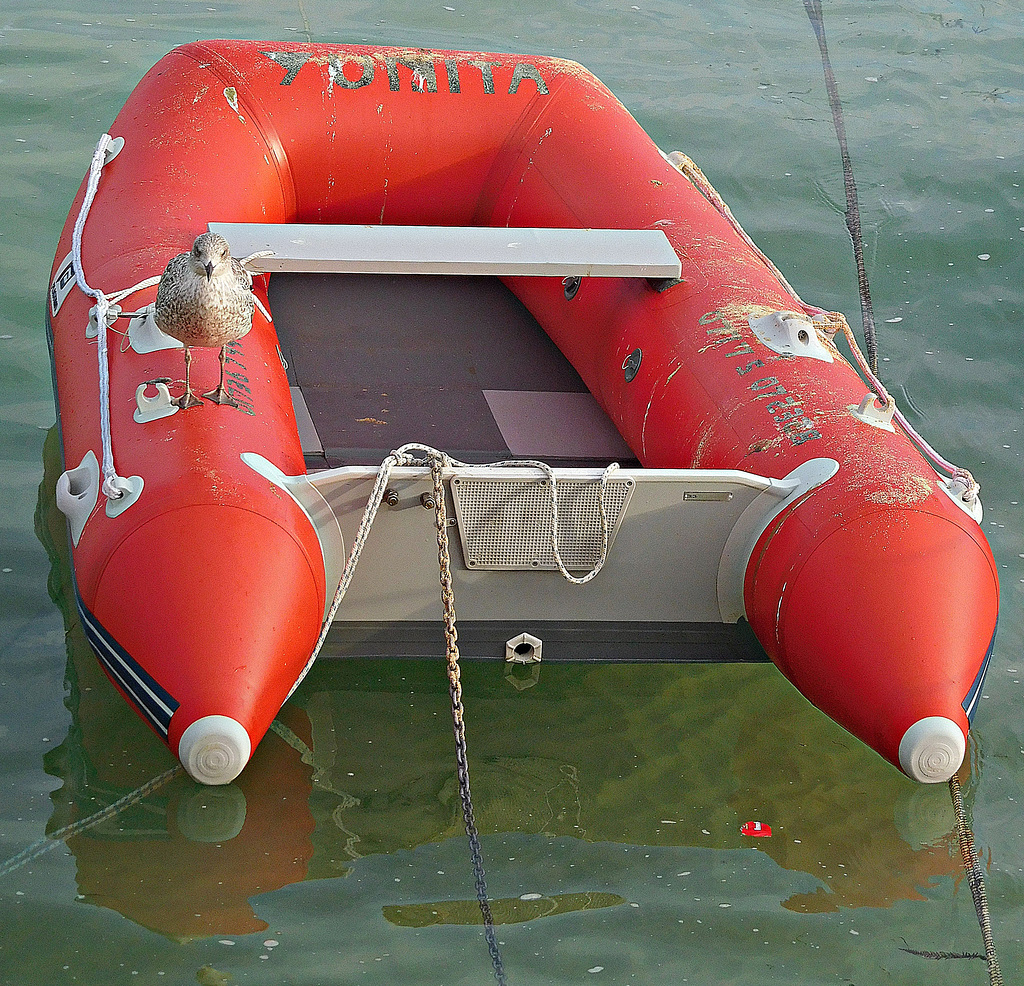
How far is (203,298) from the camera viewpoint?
2.22 meters

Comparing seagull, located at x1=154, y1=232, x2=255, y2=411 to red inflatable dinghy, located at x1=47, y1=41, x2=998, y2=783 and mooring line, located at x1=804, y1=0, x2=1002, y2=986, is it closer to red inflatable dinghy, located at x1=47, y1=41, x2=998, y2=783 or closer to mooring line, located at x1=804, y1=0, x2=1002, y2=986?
red inflatable dinghy, located at x1=47, y1=41, x2=998, y2=783

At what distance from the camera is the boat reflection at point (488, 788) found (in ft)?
7.30

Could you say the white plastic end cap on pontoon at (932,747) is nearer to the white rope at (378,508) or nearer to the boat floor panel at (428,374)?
the white rope at (378,508)

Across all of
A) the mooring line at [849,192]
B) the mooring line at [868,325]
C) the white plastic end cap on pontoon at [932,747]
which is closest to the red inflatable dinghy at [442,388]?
the white plastic end cap on pontoon at [932,747]

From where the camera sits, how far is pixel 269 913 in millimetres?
2139

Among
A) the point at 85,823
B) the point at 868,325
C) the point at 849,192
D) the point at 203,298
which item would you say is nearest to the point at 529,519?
the point at 203,298

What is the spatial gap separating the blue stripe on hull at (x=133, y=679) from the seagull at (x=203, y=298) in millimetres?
488

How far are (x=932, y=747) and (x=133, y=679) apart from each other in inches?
49.8

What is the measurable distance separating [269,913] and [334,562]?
0.59 m

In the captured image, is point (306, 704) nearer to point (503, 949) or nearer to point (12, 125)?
point (503, 949)

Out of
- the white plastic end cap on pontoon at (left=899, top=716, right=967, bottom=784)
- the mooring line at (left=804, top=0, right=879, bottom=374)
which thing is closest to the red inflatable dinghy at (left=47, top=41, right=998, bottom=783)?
the white plastic end cap on pontoon at (left=899, top=716, right=967, bottom=784)

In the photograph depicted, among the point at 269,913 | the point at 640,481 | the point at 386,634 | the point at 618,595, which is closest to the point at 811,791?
the point at 618,595

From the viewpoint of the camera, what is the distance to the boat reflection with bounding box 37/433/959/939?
2227 millimetres

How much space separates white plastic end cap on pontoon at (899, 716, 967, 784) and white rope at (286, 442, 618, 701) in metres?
0.61
